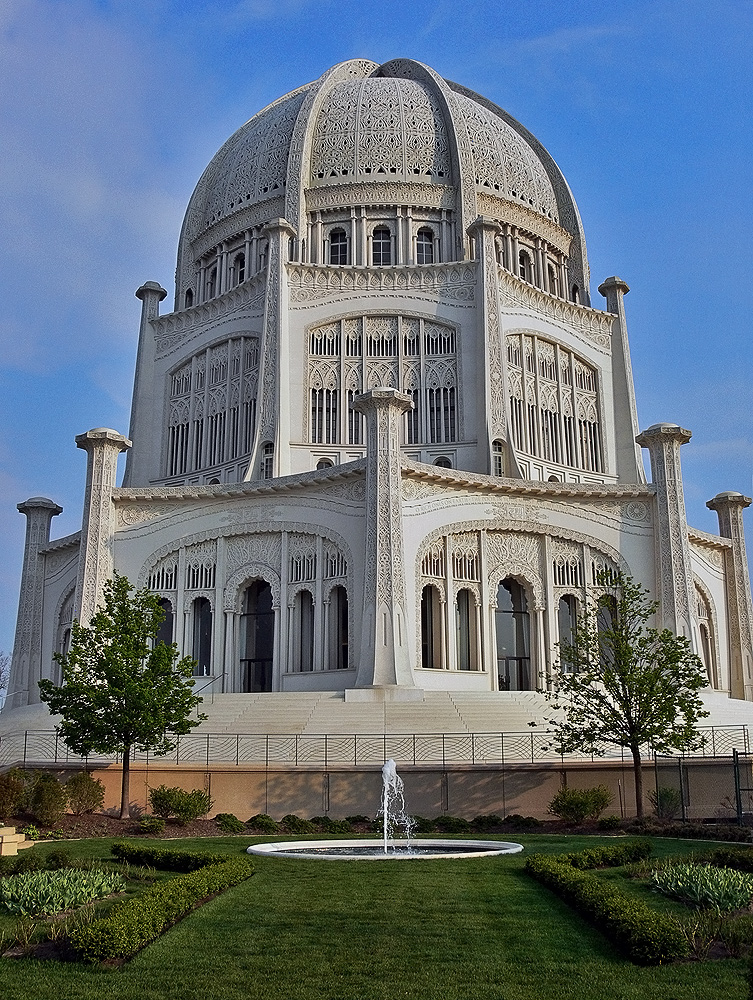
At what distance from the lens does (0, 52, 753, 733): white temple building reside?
35.4 m

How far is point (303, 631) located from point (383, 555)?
189 inches

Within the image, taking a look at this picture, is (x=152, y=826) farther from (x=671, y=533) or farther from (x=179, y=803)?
(x=671, y=533)

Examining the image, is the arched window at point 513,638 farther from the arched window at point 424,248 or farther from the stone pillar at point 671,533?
the arched window at point 424,248

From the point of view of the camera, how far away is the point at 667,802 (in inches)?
885

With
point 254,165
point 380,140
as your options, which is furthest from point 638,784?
point 254,165

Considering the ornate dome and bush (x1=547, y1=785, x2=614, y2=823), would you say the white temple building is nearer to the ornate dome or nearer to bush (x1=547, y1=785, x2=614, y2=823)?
the ornate dome

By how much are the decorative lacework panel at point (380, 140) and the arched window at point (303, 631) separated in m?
22.9

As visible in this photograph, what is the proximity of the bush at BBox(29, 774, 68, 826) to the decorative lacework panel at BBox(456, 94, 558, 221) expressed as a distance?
37.5m

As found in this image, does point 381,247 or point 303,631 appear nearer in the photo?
point 303,631

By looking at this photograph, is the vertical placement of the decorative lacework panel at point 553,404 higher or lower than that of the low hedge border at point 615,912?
higher

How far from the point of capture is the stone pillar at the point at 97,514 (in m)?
37.5

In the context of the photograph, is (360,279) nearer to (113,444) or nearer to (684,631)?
(113,444)

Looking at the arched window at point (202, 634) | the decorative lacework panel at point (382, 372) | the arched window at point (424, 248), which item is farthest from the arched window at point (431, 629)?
the arched window at point (424, 248)

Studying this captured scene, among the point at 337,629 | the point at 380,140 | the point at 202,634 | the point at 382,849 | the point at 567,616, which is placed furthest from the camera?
the point at 380,140
